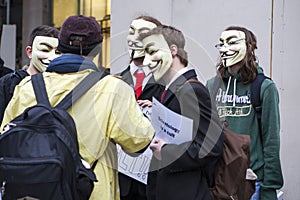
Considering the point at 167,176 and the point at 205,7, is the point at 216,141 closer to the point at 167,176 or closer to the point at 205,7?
the point at 167,176

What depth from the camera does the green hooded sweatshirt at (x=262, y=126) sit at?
4.54 metres

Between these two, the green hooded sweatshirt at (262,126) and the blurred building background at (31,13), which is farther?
the blurred building background at (31,13)

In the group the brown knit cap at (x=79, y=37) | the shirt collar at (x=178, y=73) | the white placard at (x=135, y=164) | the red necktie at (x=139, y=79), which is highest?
the brown knit cap at (x=79, y=37)

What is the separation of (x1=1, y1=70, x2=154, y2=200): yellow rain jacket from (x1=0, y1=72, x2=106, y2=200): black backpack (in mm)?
130

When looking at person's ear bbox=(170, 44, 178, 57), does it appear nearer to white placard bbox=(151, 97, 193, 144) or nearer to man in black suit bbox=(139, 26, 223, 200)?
man in black suit bbox=(139, 26, 223, 200)

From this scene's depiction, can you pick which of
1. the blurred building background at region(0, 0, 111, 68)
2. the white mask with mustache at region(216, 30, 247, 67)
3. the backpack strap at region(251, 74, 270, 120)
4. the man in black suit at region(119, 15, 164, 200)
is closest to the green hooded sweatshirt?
the backpack strap at region(251, 74, 270, 120)

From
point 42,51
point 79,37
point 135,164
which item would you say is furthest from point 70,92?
point 42,51

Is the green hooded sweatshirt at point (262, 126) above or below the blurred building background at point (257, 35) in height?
below

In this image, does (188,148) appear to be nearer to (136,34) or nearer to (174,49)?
(174,49)

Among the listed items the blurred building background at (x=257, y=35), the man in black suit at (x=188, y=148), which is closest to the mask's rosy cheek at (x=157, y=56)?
the man in black suit at (x=188, y=148)

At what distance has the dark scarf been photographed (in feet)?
10.5

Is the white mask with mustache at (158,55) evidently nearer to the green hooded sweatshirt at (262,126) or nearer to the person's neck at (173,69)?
the person's neck at (173,69)

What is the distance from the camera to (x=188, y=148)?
11.5 feet

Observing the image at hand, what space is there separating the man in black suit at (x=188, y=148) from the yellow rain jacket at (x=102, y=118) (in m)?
0.34
